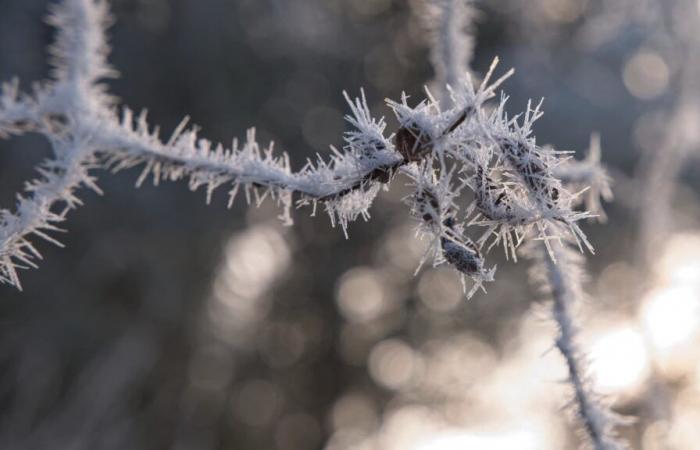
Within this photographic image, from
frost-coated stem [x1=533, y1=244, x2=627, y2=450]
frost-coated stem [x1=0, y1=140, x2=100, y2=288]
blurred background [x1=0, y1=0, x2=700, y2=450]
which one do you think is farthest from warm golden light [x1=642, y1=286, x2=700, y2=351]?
frost-coated stem [x1=0, y1=140, x2=100, y2=288]

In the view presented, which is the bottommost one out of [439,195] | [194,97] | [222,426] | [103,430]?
[439,195]

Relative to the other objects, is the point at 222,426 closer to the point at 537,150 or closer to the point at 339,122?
the point at 339,122

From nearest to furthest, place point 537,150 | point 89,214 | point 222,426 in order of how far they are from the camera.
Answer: point 537,150, point 89,214, point 222,426

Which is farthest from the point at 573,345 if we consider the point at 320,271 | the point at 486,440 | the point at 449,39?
the point at 320,271

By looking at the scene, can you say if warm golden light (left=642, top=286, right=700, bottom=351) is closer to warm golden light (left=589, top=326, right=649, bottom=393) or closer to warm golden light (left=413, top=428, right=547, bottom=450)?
warm golden light (left=589, top=326, right=649, bottom=393)

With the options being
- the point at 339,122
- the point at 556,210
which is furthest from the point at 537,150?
the point at 339,122

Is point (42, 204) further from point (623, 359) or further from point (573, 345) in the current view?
point (623, 359)
